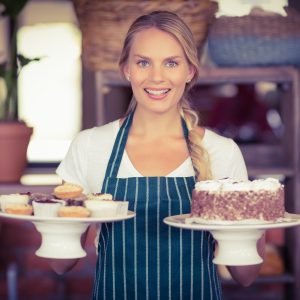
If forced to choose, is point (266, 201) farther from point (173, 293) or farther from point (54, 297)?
point (54, 297)

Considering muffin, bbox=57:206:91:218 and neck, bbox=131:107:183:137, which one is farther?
neck, bbox=131:107:183:137

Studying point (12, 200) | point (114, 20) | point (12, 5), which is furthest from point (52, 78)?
point (12, 200)

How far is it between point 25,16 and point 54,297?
263 centimetres

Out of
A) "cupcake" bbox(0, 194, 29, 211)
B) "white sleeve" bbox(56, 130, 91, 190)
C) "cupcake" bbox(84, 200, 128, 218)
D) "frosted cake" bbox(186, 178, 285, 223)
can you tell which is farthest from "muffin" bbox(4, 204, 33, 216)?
"frosted cake" bbox(186, 178, 285, 223)

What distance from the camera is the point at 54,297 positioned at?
3887 millimetres

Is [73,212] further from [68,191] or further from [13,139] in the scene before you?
[13,139]

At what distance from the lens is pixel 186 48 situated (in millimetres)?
2217

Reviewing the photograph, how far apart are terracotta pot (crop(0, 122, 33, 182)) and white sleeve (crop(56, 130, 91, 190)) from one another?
73cm

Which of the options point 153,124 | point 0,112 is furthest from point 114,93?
point 153,124

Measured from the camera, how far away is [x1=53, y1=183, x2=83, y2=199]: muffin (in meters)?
2.11

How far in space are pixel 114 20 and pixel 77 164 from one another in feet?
2.45

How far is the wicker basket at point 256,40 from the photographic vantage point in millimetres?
2984

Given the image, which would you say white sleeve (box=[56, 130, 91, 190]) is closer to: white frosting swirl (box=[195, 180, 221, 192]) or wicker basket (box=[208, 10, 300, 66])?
white frosting swirl (box=[195, 180, 221, 192])

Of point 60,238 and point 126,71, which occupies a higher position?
point 126,71
